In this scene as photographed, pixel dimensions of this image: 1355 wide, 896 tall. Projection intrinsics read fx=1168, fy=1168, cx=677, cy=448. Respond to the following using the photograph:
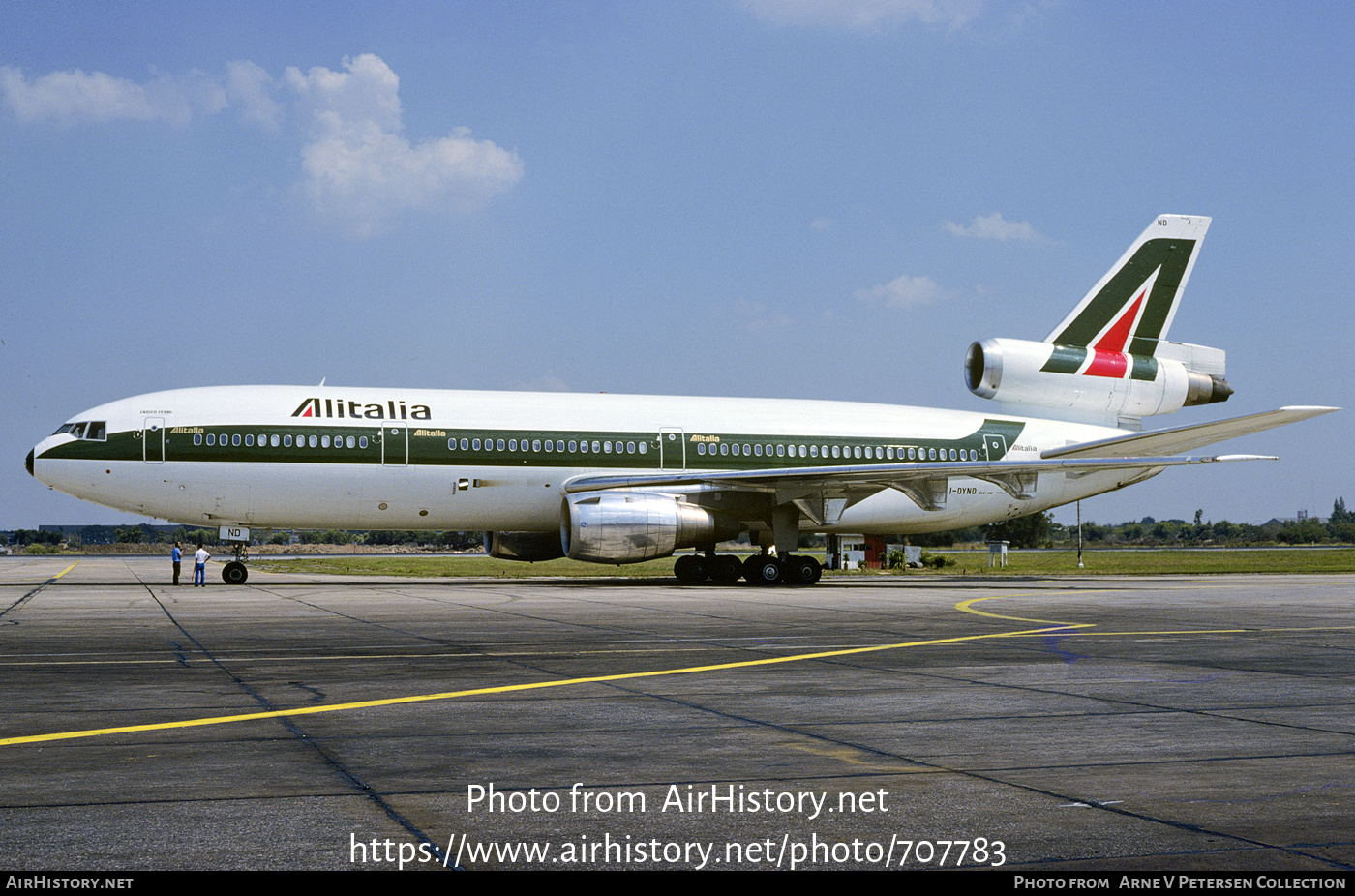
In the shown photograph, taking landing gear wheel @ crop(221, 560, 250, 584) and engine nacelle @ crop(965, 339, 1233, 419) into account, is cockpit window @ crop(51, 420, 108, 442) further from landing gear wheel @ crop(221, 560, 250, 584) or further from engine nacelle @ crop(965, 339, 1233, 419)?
engine nacelle @ crop(965, 339, 1233, 419)

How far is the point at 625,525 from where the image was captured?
2658cm

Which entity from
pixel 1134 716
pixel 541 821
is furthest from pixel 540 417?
pixel 541 821

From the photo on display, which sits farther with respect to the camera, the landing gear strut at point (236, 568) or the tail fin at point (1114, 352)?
the tail fin at point (1114, 352)

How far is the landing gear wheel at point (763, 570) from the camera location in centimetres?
2994

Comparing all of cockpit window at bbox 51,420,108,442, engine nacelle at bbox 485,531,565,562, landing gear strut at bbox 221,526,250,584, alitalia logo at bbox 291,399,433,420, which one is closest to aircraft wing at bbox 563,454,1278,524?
engine nacelle at bbox 485,531,565,562

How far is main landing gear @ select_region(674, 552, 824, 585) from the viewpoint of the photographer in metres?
29.9

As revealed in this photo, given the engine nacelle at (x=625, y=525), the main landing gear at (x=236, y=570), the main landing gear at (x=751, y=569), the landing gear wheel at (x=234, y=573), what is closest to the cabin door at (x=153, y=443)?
the main landing gear at (x=236, y=570)

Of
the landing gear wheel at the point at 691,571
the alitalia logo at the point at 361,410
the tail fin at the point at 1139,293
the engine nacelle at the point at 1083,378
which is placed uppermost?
the tail fin at the point at 1139,293

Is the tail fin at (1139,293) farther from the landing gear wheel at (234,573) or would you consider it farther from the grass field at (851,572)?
the landing gear wheel at (234,573)

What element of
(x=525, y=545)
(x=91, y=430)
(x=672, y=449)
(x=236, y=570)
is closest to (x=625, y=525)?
(x=672, y=449)

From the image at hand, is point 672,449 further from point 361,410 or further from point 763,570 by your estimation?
point 361,410

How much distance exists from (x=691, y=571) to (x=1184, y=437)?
13.0 meters

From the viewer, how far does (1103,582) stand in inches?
1251

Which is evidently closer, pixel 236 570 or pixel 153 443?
pixel 153 443
